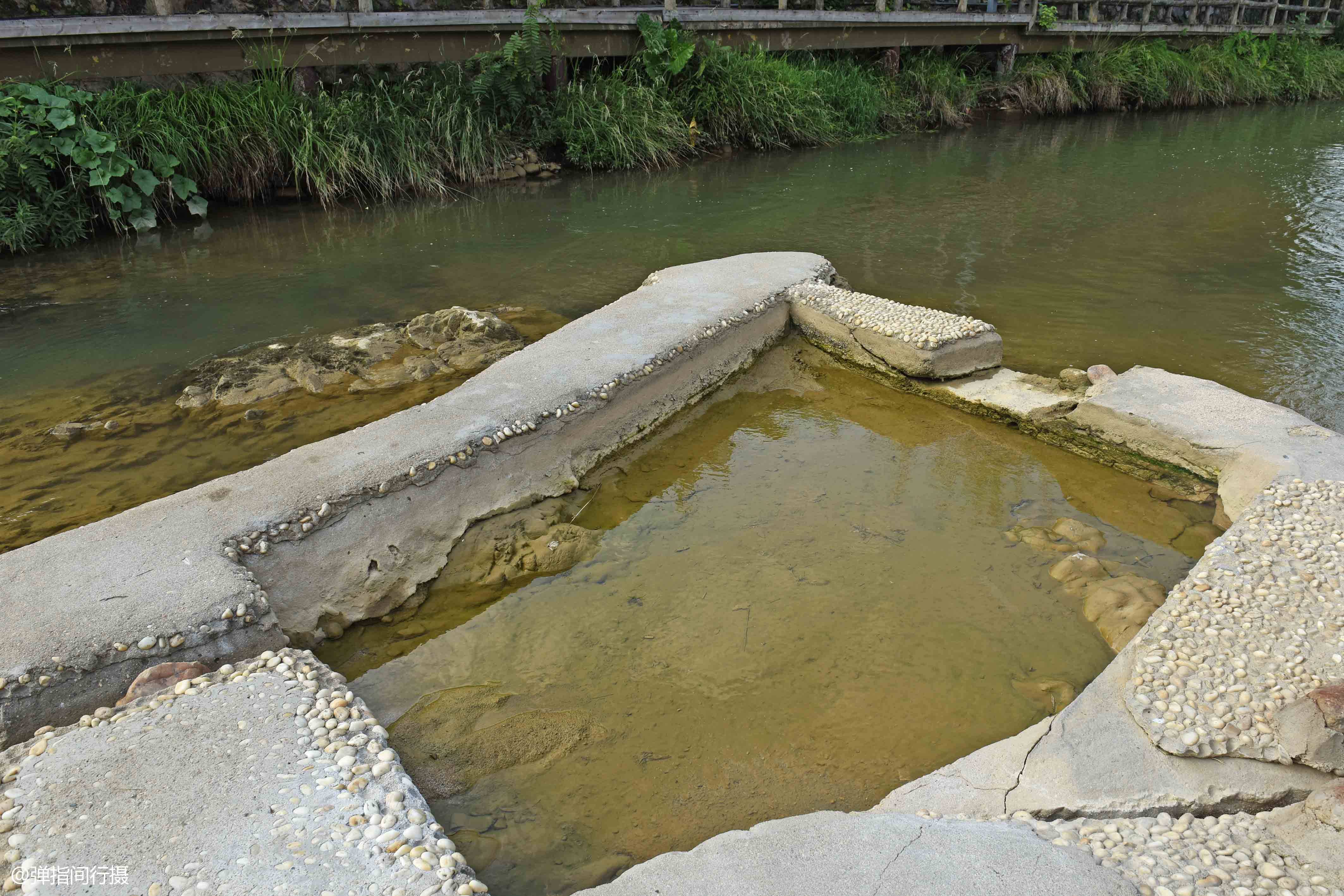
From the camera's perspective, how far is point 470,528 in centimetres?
363

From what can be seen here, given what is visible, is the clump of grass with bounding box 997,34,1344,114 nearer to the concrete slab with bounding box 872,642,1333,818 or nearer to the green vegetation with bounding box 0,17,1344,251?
the green vegetation with bounding box 0,17,1344,251

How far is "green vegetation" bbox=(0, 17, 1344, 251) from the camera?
7.11 metres

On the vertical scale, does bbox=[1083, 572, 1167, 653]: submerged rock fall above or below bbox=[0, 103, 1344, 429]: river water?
below

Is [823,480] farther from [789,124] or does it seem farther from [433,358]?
[789,124]

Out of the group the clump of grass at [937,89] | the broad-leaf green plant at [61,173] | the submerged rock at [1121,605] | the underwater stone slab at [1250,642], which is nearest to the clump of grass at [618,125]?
the broad-leaf green plant at [61,173]

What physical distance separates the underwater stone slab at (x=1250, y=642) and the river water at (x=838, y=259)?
5.89ft

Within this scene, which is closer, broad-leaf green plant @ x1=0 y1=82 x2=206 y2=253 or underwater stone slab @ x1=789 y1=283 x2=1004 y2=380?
underwater stone slab @ x1=789 y1=283 x2=1004 y2=380

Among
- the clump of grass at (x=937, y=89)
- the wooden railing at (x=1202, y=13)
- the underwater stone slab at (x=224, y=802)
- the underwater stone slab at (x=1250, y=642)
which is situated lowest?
the underwater stone slab at (x=224, y=802)

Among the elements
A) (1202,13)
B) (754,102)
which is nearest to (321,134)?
(754,102)

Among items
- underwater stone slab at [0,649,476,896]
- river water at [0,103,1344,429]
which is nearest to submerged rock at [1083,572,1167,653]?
river water at [0,103,1344,429]

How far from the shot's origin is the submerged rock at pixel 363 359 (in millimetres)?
4988

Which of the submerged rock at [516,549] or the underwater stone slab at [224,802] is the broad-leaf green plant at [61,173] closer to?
the submerged rock at [516,549]

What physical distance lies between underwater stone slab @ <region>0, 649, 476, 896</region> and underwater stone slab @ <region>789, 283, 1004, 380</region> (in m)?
3.38

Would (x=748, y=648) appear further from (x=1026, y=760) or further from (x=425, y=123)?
(x=425, y=123)
